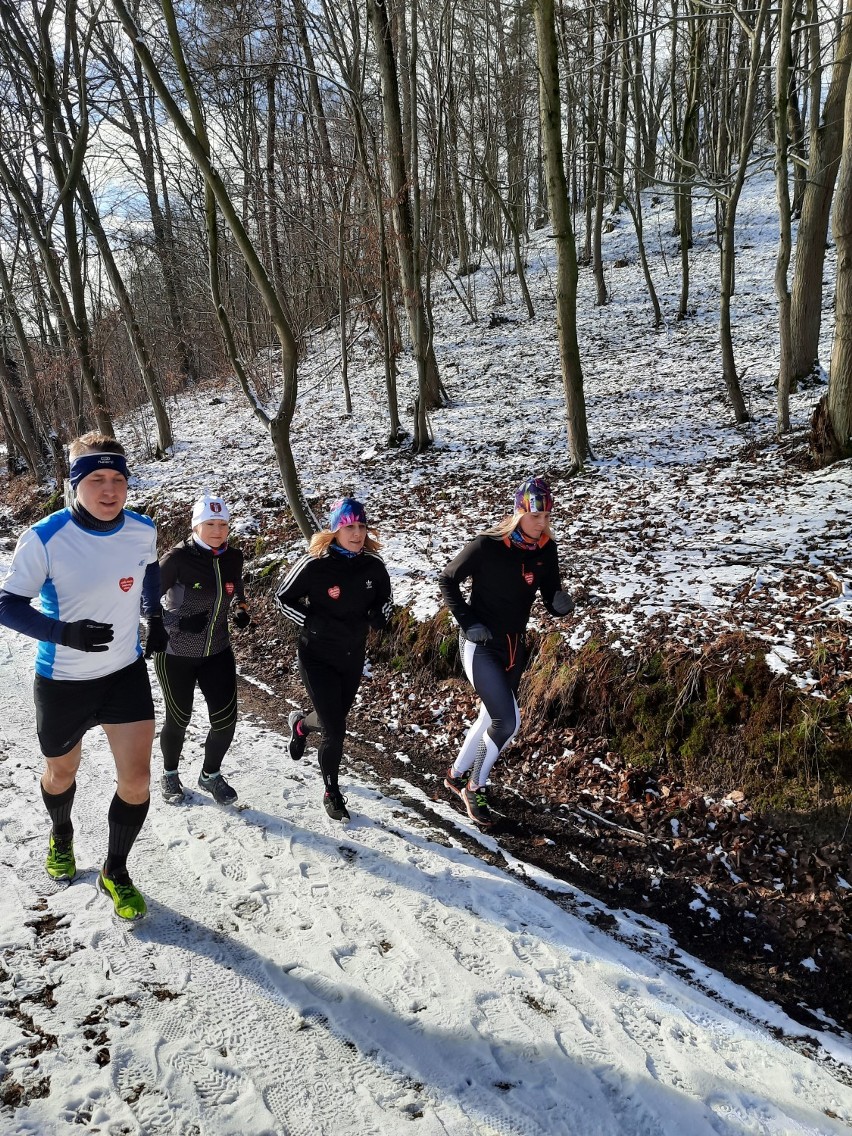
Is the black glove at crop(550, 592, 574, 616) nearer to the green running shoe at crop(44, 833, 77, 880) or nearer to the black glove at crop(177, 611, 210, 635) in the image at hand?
the black glove at crop(177, 611, 210, 635)

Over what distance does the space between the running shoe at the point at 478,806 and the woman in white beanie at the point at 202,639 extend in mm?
1800

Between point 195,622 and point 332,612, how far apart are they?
0.98 m

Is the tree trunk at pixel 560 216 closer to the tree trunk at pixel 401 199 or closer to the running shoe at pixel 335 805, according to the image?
the tree trunk at pixel 401 199

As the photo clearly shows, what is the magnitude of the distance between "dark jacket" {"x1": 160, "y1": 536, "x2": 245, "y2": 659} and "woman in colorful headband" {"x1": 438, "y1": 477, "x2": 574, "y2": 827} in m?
1.64

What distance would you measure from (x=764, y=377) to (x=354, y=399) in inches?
420

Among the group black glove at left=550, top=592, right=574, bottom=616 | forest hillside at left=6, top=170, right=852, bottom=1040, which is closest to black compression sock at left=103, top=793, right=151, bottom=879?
forest hillside at left=6, top=170, right=852, bottom=1040

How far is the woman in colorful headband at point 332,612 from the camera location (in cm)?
466

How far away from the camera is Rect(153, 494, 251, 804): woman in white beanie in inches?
182

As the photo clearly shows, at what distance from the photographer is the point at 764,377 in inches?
518

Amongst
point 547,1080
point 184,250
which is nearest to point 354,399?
point 184,250

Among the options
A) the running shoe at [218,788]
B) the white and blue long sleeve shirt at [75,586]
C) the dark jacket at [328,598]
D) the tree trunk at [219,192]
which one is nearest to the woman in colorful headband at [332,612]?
the dark jacket at [328,598]

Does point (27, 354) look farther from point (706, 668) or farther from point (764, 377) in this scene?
point (706, 668)

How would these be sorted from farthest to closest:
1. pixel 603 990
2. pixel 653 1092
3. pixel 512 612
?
1. pixel 512 612
2. pixel 603 990
3. pixel 653 1092

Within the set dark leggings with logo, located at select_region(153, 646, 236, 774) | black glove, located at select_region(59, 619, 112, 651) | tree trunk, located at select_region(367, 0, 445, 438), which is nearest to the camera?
black glove, located at select_region(59, 619, 112, 651)
